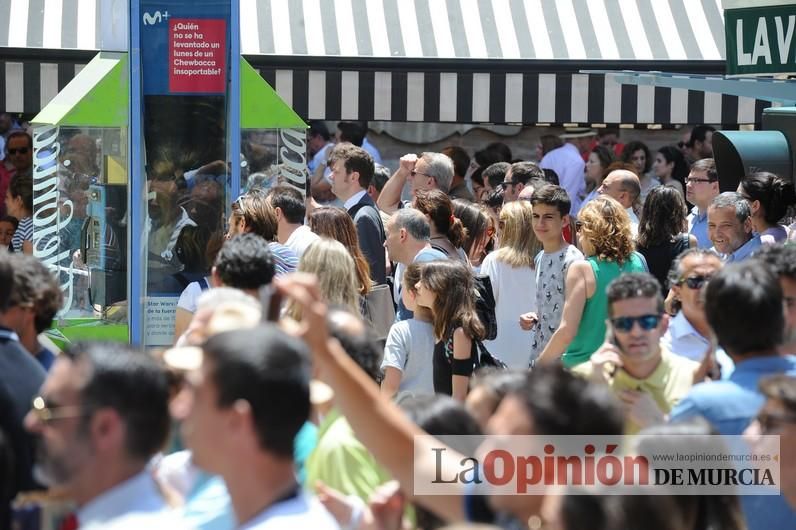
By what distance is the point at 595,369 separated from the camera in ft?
11.4

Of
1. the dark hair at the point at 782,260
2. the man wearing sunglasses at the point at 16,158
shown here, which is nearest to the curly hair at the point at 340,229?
the dark hair at the point at 782,260

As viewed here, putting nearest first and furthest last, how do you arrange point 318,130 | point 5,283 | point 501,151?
1. point 5,283
2. point 501,151
3. point 318,130

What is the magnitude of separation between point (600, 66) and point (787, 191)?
213 inches

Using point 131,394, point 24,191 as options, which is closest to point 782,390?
point 131,394

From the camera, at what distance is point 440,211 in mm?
6734

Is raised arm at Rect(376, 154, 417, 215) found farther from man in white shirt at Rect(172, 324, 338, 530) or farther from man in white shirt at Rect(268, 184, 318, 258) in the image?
man in white shirt at Rect(172, 324, 338, 530)

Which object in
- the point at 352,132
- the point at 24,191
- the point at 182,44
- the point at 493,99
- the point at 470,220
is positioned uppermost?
the point at 182,44

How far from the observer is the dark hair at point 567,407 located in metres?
2.46

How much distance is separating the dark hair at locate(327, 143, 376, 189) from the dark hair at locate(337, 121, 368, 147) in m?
3.71

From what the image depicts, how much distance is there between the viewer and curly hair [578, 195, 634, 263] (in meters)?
5.51

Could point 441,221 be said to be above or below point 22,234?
above

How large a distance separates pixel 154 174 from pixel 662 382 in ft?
13.5

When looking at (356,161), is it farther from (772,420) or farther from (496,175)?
(772,420)

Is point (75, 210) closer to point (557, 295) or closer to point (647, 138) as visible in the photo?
point (557, 295)
